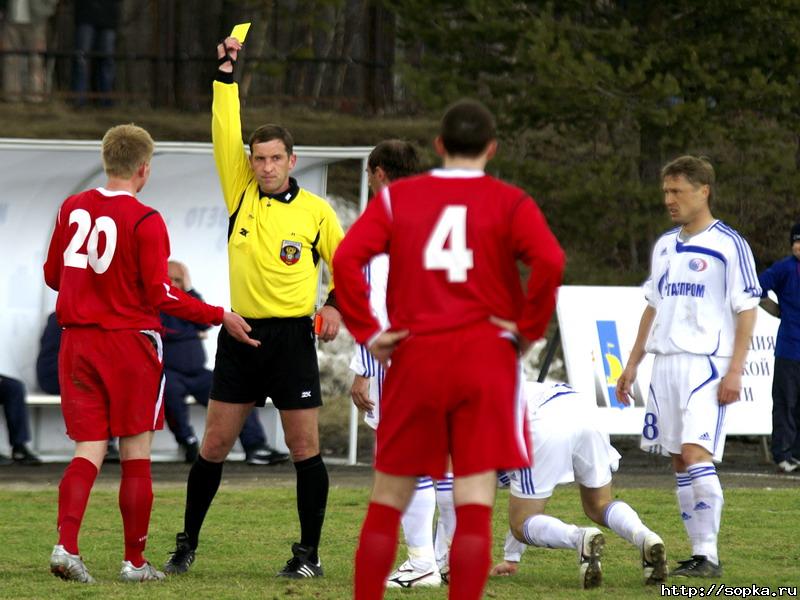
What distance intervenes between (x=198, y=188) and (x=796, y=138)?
689 cm

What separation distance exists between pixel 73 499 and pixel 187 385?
601 centimetres

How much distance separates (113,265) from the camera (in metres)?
6.64

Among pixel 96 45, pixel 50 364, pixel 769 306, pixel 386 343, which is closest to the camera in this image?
pixel 386 343

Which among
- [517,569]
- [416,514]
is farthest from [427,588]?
[517,569]

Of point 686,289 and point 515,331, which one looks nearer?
point 515,331

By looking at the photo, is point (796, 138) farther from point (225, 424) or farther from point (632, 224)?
point (225, 424)

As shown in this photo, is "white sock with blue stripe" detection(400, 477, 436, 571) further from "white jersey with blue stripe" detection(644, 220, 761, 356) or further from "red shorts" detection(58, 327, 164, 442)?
"white jersey with blue stripe" detection(644, 220, 761, 356)

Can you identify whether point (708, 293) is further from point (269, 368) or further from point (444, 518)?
point (269, 368)

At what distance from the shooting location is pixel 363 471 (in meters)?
12.2

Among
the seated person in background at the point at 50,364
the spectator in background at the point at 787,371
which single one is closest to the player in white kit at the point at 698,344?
the spectator in background at the point at 787,371

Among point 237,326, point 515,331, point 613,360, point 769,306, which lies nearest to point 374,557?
point 515,331

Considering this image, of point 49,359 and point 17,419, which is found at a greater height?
point 49,359

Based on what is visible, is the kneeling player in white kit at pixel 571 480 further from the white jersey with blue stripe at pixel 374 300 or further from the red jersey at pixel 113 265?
the red jersey at pixel 113 265

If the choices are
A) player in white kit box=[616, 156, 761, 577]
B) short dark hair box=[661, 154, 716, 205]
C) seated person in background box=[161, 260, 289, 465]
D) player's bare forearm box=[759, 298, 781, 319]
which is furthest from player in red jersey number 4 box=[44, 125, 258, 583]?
player's bare forearm box=[759, 298, 781, 319]
